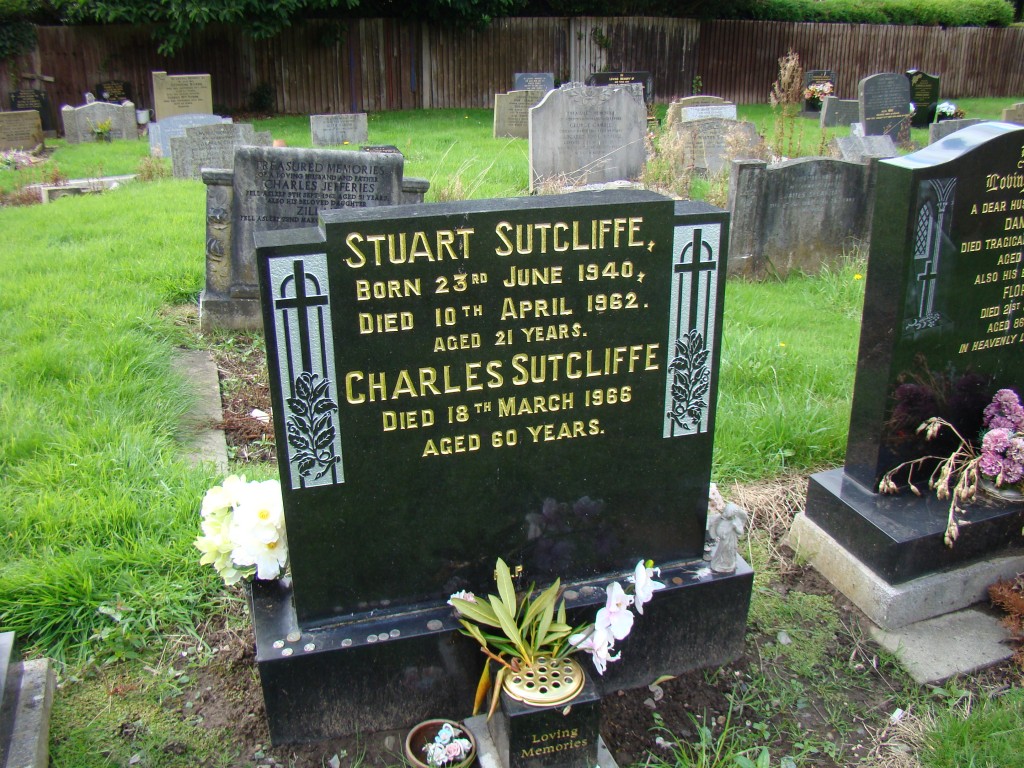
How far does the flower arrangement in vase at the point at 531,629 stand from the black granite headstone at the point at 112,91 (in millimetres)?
19459

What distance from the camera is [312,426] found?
2.68 m

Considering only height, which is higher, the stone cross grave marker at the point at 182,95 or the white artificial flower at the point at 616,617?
the stone cross grave marker at the point at 182,95

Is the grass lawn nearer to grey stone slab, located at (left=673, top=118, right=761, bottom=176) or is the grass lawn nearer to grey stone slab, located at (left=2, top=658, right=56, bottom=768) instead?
grey stone slab, located at (left=2, top=658, right=56, bottom=768)

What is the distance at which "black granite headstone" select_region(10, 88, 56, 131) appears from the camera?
17.9 m

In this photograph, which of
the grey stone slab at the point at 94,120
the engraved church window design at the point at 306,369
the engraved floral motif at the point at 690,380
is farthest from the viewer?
the grey stone slab at the point at 94,120

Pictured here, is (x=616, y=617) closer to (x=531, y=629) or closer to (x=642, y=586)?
(x=642, y=586)

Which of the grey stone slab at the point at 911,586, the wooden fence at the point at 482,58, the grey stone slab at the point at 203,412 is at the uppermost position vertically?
the wooden fence at the point at 482,58

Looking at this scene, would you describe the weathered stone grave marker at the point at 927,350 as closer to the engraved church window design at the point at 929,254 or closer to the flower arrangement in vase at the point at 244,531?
the engraved church window design at the point at 929,254

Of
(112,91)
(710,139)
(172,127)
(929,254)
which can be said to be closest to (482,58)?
(112,91)

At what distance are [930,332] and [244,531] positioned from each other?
2.76 m

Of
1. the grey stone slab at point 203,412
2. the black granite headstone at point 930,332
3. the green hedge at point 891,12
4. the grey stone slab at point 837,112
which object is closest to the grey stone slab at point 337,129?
the grey stone slab at point 837,112

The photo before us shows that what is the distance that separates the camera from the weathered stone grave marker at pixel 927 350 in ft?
11.1

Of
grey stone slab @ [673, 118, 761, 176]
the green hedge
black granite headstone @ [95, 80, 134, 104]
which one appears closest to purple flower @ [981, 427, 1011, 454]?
grey stone slab @ [673, 118, 761, 176]

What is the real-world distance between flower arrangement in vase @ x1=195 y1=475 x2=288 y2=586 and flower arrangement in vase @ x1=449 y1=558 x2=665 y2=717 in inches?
25.2
